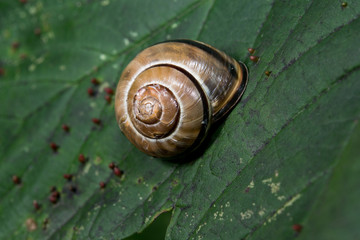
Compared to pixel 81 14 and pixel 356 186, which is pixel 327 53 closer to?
pixel 356 186

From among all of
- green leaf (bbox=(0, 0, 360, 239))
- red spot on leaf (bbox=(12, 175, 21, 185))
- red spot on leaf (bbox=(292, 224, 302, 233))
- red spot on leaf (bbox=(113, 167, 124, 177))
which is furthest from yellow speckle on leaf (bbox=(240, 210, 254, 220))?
red spot on leaf (bbox=(12, 175, 21, 185))

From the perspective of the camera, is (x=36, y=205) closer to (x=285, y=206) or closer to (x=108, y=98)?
(x=108, y=98)

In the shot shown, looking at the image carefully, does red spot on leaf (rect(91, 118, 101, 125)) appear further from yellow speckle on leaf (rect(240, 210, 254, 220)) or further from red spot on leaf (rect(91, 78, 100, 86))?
yellow speckle on leaf (rect(240, 210, 254, 220))

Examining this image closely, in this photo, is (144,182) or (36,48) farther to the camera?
(36,48)

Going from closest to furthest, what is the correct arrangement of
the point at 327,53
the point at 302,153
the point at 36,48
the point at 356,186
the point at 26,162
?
the point at 356,186
the point at 302,153
the point at 327,53
the point at 26,162
the point at 36,48

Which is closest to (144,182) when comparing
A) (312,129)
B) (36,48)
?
(312,129)

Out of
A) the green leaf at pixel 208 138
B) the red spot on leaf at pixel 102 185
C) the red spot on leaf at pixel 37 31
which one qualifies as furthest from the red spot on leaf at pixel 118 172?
the red spot on leaf at pixel 37 31

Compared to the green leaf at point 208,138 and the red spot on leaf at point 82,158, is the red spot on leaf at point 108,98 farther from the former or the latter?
the red spot on leaf at point 82,158
